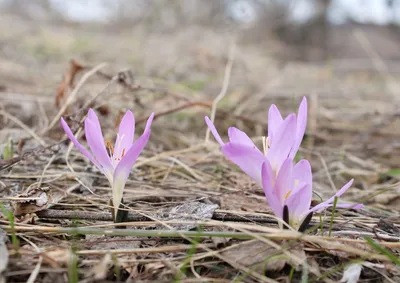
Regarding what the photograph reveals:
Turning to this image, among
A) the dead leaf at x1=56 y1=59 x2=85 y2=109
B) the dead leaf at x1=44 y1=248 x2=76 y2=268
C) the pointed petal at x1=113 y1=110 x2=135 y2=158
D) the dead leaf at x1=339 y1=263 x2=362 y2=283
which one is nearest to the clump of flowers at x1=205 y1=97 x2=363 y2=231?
the dead leaf at x1=339 y1=263 x2=362 y2=283

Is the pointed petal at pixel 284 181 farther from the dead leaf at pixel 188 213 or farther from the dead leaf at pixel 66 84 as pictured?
the dead leaf at pixel 66 84

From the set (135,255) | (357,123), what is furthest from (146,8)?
(135,255)

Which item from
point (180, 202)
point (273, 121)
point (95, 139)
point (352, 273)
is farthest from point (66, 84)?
point (352, 273)

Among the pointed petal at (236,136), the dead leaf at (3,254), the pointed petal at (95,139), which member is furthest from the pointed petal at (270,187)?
the dead leaf at (3,254)

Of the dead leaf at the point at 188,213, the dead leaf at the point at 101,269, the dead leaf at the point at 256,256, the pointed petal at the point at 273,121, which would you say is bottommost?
the dead leaf at the point at 256,256

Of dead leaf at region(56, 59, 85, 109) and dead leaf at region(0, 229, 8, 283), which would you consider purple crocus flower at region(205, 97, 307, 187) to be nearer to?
dead leaf at region(0, 229, 8, 283)

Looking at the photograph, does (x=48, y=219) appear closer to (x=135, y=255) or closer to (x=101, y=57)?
(x=135, y=255)

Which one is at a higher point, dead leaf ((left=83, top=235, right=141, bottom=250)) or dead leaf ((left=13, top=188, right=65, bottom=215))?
dead leaf ((left=13, top=188, right=65, bottom=215))
